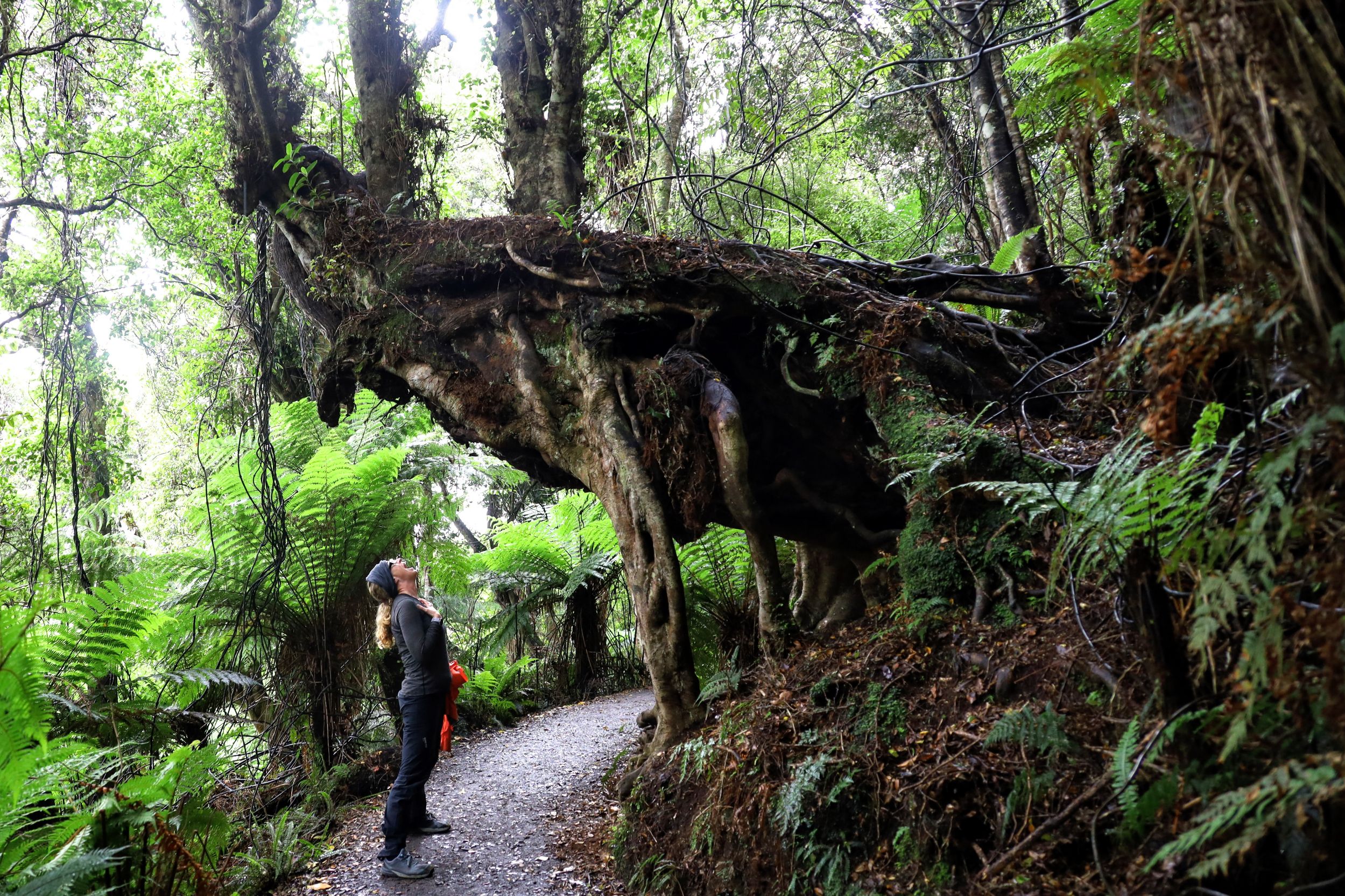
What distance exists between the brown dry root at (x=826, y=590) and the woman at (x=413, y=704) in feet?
7.30

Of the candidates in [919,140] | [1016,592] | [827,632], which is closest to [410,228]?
[827,632]

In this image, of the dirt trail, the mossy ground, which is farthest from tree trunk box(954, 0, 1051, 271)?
the dirt trail

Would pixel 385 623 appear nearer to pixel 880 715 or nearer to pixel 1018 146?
pixel 880 715

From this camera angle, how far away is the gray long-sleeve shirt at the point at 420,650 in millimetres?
4684

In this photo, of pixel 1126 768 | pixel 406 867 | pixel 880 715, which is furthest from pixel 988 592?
pixel 406 867

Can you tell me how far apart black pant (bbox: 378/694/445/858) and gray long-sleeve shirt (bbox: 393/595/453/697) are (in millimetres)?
61

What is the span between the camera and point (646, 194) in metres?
8.33

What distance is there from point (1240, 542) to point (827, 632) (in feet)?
9.63

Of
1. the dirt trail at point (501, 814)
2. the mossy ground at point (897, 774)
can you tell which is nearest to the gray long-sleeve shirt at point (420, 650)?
the dirt trail at point (501, 814)

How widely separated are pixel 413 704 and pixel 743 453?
2.47 metres

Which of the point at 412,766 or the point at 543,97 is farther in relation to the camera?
the point at 543,97

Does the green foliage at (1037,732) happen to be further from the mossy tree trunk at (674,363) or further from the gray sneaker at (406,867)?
the gray sneaker at (406,867)

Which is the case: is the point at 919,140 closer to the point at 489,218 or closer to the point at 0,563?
the point at 489,218

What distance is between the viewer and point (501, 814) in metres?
5.37
